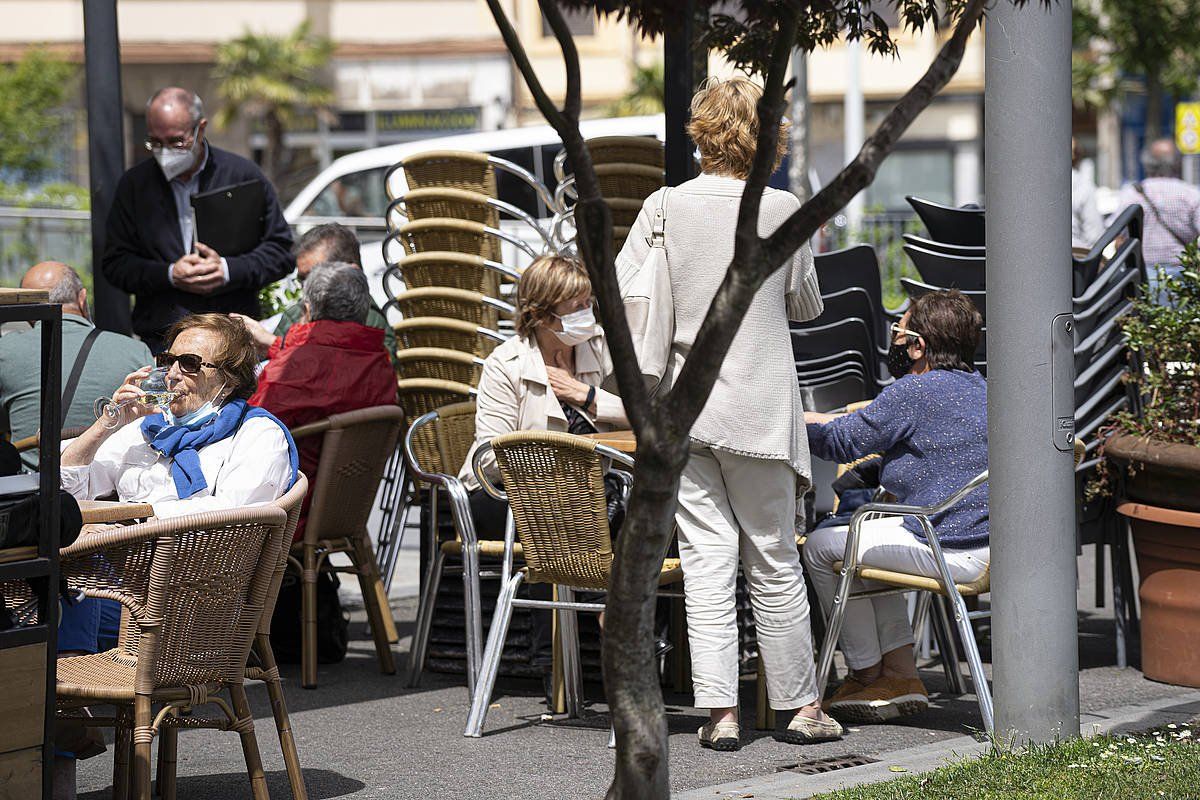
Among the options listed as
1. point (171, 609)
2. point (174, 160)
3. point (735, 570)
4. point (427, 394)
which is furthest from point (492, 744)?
point (174, 160)

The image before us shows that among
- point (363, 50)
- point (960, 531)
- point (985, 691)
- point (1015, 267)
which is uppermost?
point (363, 50)

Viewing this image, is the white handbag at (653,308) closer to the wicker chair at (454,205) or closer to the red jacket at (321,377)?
the red jacket at (321,377)

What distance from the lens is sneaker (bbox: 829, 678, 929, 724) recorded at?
5695 mm

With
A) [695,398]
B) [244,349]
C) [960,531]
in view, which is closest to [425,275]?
[244,349]

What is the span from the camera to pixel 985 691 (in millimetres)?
5277

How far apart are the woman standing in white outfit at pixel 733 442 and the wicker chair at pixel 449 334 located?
189cm

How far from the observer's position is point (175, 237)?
752 centimetres

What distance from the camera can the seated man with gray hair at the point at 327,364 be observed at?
6516mm

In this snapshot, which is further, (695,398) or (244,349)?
(244,349)

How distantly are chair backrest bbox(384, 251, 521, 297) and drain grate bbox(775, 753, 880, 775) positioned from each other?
2.75 m

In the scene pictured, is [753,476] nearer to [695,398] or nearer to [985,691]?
[985,691]

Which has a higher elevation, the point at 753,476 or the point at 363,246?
the point at 363,246

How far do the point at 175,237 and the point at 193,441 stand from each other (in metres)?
2.76

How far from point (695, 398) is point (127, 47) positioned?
34.0m
